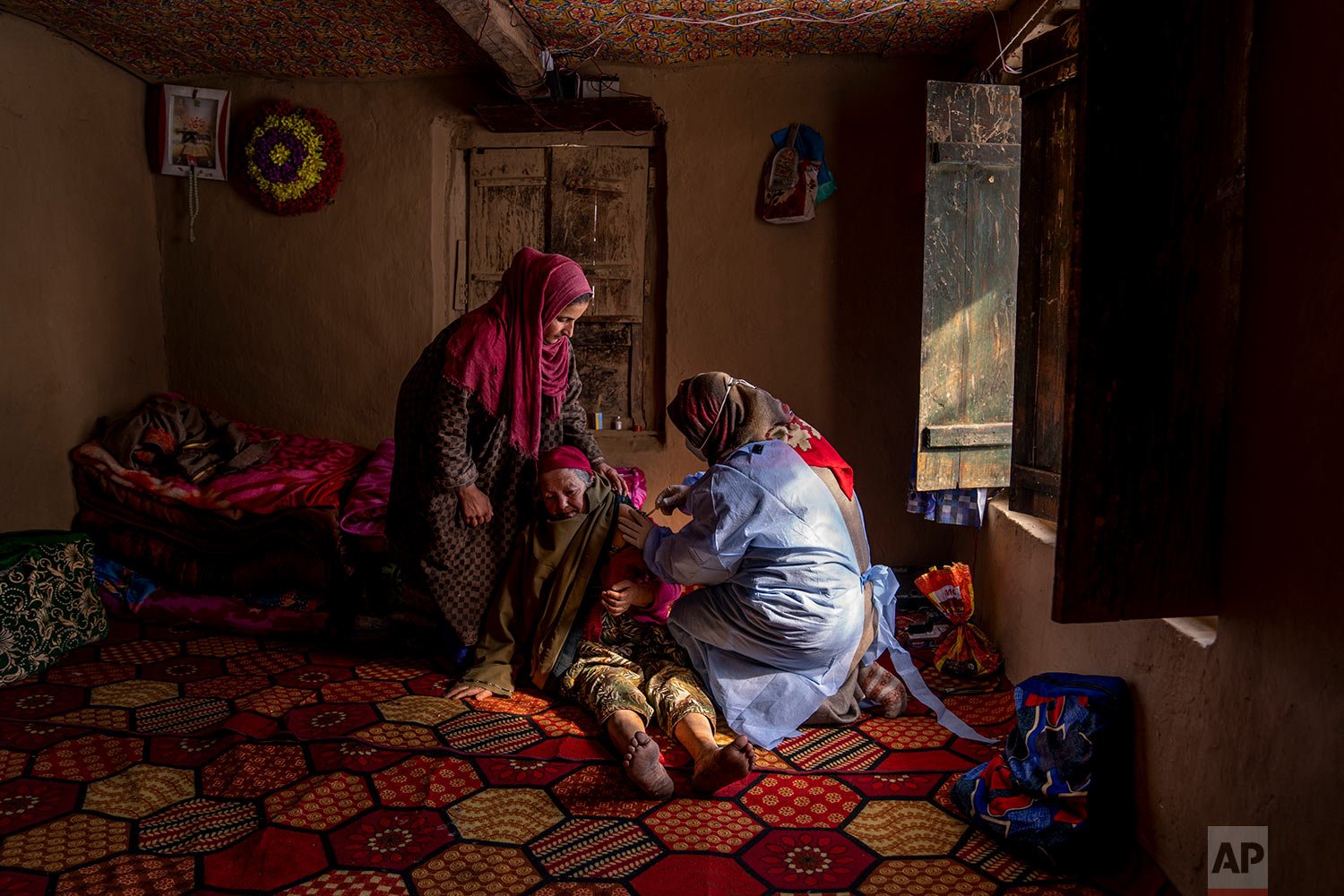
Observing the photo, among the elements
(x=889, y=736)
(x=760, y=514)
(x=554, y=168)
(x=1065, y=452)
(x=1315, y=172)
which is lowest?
(x=889, y=736)

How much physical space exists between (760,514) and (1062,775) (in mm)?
975

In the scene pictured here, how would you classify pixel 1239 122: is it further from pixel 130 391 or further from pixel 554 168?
pixel 130 391

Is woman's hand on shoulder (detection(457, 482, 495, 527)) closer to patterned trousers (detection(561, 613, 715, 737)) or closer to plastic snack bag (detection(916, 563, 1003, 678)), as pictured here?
patterned trousers (detection(561, 613, 715, 737))

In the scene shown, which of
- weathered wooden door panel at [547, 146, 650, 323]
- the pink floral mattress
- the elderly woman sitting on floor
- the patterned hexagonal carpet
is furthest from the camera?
weathered wooden door panel at [547, 146, 650, 323]

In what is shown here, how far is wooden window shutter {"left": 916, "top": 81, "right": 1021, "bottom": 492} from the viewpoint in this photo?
12.1 feet

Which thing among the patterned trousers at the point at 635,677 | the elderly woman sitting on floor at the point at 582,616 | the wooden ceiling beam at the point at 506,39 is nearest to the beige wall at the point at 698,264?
the wooden ceiling beam at the point at 506,39

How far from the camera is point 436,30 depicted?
159 inches

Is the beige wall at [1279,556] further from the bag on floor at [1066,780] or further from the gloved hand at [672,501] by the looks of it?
the gloved hand at [672,501]

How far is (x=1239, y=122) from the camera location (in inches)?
66.5

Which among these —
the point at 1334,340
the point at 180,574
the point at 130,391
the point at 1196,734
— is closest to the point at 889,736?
the point at 1196,734

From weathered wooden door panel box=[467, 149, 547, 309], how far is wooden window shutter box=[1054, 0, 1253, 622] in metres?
3.44

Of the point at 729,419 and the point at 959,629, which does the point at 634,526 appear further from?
the point at 959,629

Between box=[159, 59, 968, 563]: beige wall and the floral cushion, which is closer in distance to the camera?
the floral cushion

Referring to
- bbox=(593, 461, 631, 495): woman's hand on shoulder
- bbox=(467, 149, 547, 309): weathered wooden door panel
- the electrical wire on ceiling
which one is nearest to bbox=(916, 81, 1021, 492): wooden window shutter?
the electrical wire on ceiling
